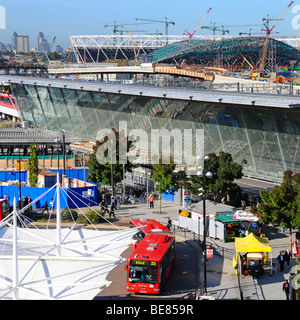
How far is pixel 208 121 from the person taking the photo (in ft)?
118

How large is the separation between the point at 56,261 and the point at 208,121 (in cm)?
2030

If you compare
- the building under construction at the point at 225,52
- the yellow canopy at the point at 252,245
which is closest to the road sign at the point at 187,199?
the yellow canopy at the point at 252,245

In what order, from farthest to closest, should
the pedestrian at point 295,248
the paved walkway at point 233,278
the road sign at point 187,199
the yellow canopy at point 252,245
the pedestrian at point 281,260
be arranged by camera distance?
the road sign at point 187,199, the pedestrian at point 295,248, the pedestrian at point 281,260, the yellow canopy at point 252,245, the paved walkway at point 233,278

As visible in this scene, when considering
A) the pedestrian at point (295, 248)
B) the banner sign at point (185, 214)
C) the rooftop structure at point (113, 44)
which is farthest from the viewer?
the rooftop structure at point (113, 44)

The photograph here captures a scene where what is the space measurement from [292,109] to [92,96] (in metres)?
22.2

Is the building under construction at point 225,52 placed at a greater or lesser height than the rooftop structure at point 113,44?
lesser

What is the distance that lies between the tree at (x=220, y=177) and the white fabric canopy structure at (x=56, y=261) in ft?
29.6

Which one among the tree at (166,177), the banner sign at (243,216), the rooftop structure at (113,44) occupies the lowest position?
the banner sign at (243,216)

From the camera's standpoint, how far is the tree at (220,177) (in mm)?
29344

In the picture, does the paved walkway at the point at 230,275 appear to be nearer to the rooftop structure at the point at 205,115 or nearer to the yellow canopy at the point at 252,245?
the yellow canopy at the point at 252,245

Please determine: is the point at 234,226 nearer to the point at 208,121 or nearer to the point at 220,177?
the point at 220,177

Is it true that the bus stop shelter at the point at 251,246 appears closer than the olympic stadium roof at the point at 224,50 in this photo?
Yes
